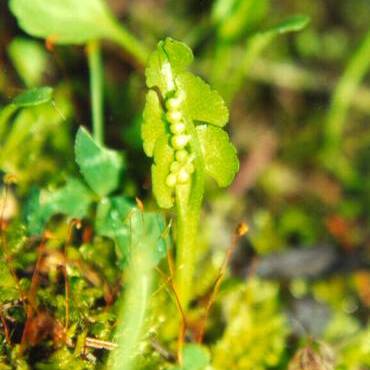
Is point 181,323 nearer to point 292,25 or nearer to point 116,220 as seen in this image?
point 116,220

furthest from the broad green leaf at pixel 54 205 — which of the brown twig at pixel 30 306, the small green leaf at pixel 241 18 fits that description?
the small green leaf at pixel 241 18

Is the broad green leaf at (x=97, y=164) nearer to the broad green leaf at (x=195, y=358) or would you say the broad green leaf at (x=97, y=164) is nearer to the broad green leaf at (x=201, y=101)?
the broad green leaf at (x=201, y=101)

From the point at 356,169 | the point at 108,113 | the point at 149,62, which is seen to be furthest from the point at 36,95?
the point at 356,169

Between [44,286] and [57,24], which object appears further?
[57,24]

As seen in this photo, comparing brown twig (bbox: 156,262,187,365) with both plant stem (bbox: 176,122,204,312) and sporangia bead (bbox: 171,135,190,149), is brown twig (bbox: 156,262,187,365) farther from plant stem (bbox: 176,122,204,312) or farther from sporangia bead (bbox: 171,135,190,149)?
sporangia bead (bbox: 171,135,190,149)

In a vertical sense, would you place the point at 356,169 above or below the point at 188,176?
below

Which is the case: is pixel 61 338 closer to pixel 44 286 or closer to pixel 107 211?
pixel 44 286
